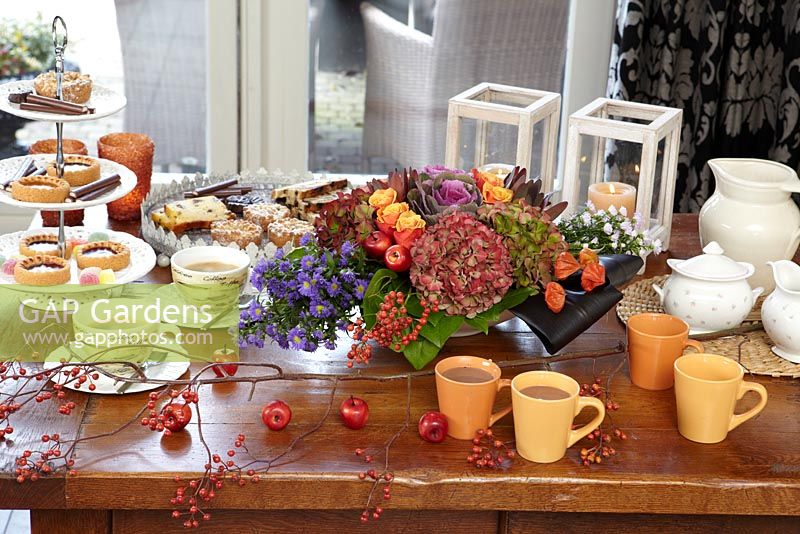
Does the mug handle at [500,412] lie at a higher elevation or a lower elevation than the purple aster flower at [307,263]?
lower

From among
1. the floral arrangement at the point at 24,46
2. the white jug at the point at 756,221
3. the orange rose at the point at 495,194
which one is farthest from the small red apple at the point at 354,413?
the floral arrangement at the point at 24,46

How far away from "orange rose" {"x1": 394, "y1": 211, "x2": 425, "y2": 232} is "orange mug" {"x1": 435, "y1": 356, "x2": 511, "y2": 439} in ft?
0.65

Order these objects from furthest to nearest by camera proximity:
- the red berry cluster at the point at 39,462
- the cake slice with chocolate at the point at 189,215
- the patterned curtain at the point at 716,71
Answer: the patterned curtain at the point at 716,71, the cake slice with chocolate at the point at 189,215, the red berry cluster at the point at 39,462

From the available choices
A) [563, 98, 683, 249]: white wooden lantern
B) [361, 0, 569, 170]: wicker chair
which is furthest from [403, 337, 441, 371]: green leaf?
[361, 0, 569, 170]: wicker chair

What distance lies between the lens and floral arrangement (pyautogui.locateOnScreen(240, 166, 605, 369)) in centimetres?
142

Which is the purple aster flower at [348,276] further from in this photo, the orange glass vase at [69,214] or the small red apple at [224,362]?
the orange glass vase at [69,214]

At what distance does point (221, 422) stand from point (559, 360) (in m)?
0.51

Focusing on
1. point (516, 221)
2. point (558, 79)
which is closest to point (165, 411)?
point (516, 221)

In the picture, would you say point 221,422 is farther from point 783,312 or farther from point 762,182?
point 762,182

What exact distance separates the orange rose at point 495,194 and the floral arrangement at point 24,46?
2.06m

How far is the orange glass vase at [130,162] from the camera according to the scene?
2.15 m

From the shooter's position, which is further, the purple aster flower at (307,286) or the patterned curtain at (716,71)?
the patterned curtain at (716,71)

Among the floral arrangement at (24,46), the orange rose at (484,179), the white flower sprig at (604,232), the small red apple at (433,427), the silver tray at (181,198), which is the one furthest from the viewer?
the floral arrangement at (24,46)

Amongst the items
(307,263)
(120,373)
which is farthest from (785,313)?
(120,373)
